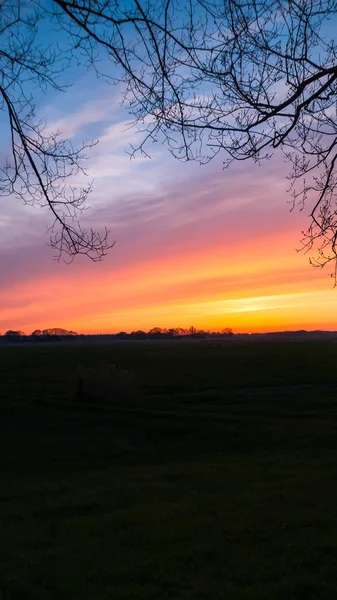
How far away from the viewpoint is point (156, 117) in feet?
19.7

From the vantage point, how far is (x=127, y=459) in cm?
2359

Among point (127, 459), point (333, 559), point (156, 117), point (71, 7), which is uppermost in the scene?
point (71, 7)

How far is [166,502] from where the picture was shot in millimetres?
12805

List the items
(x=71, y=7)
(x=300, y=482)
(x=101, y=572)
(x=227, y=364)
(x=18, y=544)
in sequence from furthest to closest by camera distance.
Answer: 1. (x=227, y=364)
2. (x=300, y=482)
3. (x=18, y=544)
4. (x=101, y=572)
5. (x=71, y=7)

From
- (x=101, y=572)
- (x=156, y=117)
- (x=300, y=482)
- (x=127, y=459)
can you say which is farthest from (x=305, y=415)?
(x=156, y=117)

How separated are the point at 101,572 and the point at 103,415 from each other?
28.2 metres

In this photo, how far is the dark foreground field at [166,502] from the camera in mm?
7215

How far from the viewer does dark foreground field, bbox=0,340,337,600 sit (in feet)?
23.7

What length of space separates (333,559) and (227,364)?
69580 millimetres

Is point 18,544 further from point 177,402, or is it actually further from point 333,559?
point 177,402

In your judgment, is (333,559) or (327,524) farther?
(327,524)

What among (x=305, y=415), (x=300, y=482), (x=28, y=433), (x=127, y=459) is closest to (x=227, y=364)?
(x=305, y=415)

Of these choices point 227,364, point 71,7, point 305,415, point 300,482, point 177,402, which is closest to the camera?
point 71,7

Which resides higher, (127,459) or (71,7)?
(71,7)
